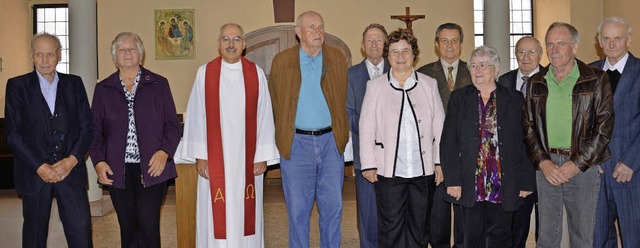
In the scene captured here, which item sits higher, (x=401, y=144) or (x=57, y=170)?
(x=401, y=144)

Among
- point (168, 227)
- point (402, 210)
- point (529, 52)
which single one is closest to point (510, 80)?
point (529, 52)

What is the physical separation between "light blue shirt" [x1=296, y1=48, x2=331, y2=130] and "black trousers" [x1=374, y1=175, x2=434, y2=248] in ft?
1.71

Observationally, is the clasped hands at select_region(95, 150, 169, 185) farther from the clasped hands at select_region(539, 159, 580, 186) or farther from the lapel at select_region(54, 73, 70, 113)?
the clasped hands at select_region(539, 159, 580, 186)

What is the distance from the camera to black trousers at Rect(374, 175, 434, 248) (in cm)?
381

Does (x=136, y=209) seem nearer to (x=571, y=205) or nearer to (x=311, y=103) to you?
(x=311, y=103)

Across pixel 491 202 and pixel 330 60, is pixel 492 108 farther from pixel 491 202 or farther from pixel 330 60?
pixel 330 60

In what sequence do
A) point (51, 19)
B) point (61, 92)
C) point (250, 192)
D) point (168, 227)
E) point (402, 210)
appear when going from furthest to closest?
1. point (51, 19)
2. point (168, 227)
3. point (250, 192)
4. point (61, 92)
5. point (402, 210)

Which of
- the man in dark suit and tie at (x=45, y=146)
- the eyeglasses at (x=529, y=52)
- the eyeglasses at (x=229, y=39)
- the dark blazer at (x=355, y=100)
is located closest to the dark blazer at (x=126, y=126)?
the man in dark suit and tie at (x=45, y=146)

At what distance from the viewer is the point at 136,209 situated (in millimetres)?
3914

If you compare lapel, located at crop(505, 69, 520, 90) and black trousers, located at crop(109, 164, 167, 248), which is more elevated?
lapel, located at crop(505, 69, 520, 90)

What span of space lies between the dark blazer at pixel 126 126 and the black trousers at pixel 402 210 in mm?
1337

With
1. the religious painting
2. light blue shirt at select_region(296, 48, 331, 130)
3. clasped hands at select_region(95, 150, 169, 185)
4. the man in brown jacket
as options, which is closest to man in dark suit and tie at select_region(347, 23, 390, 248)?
the man in brown jacket

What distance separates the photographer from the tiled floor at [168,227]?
5391 mm

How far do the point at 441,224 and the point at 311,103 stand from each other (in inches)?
44.6
